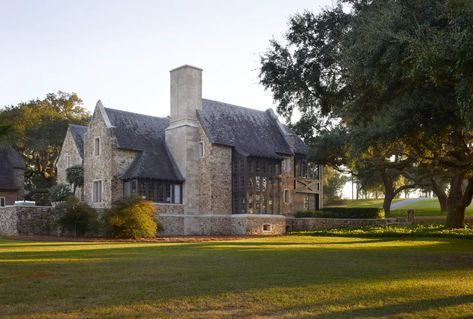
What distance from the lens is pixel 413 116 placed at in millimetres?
18953

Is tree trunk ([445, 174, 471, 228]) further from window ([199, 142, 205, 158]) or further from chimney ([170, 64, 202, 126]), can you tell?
chimney ([170, 64, 202, 126])

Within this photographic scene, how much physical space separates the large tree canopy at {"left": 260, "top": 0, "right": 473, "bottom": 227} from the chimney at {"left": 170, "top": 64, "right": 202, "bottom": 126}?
9.80m

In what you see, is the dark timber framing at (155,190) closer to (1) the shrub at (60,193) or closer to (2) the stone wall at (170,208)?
(2) the stone wall at (170,208)

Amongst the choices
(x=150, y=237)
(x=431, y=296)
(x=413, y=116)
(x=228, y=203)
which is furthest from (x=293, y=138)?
(x=431, y=296)

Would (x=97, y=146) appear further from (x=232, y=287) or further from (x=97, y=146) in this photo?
(x=232, y=287)

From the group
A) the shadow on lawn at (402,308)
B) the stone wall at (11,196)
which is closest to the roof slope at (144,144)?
the stone wall at (11,196)

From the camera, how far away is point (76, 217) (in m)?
31.9

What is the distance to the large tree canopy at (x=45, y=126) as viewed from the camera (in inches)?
2322

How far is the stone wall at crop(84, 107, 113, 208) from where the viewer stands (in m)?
38.8

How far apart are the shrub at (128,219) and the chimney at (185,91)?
1023 cm

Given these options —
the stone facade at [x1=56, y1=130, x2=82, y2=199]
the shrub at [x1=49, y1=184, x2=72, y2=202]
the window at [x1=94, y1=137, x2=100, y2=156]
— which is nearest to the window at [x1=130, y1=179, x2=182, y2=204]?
the window at [x1=94, y1=137, x2=100, y2=156]

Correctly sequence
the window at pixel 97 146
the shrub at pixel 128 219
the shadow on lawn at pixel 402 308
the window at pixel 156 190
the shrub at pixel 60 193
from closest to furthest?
1. the shadow on lawn at pixel 402 308
2. the shrub at pixel 128 219
3. the window at pixel 156 190
4. the window at pixel 97 146
5. the shrub at pixel 60 193

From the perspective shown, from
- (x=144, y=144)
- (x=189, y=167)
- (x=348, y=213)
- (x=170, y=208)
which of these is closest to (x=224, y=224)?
(x=170, y=208)

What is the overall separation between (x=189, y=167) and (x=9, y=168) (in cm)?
2211
